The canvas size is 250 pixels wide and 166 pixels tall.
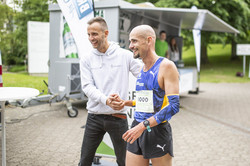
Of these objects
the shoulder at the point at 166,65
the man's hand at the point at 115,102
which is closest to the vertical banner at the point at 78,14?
the man's hand at the point at 115,102

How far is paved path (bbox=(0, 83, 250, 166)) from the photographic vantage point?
4.47 m

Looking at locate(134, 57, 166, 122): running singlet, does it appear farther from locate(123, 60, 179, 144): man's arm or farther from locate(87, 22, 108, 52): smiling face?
locate(87, 22, 108, 52): smiling face

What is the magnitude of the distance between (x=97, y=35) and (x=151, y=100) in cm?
90

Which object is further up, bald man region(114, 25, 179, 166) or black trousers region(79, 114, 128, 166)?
bald man region(114, 25, 179, 166)

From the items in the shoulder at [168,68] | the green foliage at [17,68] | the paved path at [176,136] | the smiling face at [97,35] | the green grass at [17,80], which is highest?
the smiling face at [97,35]

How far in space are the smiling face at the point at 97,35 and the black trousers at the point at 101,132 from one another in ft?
2.32

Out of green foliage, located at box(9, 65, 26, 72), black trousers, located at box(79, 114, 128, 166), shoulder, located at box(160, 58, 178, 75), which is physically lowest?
black trousers, located at box(79, 114, 128, 166)

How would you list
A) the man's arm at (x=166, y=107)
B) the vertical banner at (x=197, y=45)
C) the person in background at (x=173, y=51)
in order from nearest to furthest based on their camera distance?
the man's arm at (x=166, y=107), the vertical banner at (x=197, y=45), the person in background at (x=173, y=51)

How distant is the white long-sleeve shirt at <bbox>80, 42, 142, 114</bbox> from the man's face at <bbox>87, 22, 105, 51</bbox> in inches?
4.6

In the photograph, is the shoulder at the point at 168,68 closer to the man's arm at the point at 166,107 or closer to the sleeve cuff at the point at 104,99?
the man's arm at the point at 166,107

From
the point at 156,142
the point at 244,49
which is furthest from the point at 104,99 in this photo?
the point at 244,49

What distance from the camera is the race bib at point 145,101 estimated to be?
2295mm

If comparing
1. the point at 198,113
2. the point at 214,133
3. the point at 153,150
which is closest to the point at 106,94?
the point at 153,150

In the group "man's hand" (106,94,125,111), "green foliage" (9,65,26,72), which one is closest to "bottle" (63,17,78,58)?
"green foliage" (9,65,26,72)
